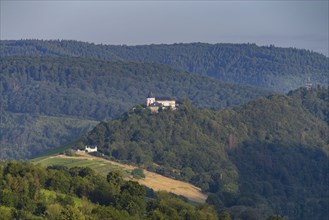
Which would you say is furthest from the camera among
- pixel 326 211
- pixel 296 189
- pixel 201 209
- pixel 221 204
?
pixel 296 189

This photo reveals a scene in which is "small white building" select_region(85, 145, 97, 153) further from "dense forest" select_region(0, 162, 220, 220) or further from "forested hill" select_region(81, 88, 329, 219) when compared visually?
"dense forest" select_region(0, 162, 220, 220)

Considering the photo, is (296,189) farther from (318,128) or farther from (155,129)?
(318,128)

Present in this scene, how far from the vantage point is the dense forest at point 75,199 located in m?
72.1

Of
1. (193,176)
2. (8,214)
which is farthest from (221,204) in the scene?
(8,214)

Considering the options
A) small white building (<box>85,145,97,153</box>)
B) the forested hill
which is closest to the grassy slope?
the forested hill

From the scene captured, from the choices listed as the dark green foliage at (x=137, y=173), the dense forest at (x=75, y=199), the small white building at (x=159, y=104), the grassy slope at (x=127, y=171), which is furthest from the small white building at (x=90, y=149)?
the dense forest at (x=75, y=199)

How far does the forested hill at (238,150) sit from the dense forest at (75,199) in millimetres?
42336

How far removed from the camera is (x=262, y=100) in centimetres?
19275

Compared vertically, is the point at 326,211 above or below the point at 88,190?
below

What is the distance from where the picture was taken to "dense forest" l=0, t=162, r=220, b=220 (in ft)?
237

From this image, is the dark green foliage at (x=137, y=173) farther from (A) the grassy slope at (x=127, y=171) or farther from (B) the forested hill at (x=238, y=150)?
(B) the forested hill at (x=238, y=150)

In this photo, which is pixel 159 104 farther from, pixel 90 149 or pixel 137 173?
pixel 137 173

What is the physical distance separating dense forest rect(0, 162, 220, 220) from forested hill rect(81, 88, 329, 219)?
139ft

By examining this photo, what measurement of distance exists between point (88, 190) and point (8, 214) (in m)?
14.7
